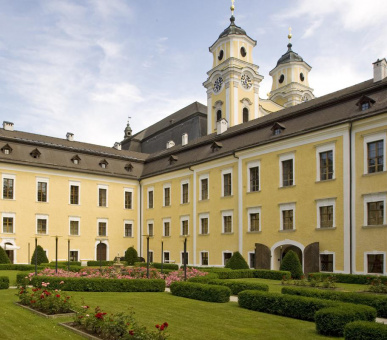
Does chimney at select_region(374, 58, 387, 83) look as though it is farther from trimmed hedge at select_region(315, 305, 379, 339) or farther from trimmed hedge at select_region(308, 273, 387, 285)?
trimmed hedge at select_region(315, 305, 379, 339)

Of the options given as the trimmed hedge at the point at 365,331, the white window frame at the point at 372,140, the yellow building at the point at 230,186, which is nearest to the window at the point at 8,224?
the yellow building at the point at 230,186

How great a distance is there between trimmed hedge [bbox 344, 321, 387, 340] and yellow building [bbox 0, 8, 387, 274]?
1080cm

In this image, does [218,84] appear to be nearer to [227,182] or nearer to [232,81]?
[232,81]

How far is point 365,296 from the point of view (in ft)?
39.0

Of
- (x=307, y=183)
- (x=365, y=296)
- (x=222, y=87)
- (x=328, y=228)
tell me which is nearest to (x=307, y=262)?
(x=328, y=228)

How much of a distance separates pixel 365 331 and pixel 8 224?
98.2ft

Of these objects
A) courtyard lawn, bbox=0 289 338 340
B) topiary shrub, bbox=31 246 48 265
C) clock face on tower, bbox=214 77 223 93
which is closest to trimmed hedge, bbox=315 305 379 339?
courtyard lawn, bbox=0 289 338 340

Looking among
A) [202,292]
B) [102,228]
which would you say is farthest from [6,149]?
[202,292]

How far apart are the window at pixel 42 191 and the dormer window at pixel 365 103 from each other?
79.4ft

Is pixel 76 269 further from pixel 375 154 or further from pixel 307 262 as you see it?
pixel 375 154

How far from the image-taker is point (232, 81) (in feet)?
148

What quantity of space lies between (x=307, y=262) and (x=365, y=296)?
38.2 feet

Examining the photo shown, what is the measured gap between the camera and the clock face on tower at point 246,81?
46.3 metres

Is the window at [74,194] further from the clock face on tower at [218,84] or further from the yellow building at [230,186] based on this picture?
the clock face on tower at [218,84]
